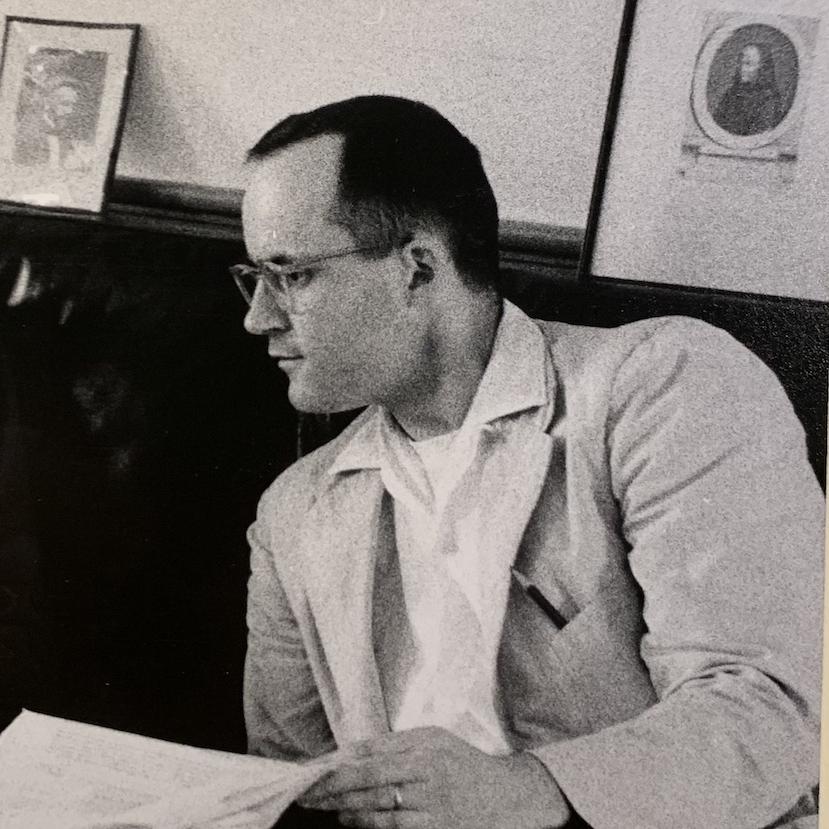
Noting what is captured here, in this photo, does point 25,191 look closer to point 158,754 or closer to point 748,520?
point 158,754

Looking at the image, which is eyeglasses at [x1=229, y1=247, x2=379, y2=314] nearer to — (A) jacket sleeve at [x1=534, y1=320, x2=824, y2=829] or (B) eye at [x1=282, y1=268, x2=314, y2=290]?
(B) eye at [x1=282, y1=268, x2=314, y2=290]

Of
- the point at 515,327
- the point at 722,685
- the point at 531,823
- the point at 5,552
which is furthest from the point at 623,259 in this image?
the point at 5,552

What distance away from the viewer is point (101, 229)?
1.26 meters

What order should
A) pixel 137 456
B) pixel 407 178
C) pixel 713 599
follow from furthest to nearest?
pixel 137 456 → pixel 407 178 → pixel 713 599

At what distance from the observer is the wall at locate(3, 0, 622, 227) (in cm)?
114

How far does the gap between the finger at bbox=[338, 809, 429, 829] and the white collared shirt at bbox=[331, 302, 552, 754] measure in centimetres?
9

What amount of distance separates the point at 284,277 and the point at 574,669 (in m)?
0.53

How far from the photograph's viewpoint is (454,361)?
1130 millimetres

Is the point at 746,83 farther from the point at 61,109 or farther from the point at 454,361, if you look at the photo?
the point at 61,109

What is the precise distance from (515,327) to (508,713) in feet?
1.37

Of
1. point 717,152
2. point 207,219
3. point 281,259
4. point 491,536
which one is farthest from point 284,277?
point 717,152

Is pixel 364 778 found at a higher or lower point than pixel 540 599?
lower

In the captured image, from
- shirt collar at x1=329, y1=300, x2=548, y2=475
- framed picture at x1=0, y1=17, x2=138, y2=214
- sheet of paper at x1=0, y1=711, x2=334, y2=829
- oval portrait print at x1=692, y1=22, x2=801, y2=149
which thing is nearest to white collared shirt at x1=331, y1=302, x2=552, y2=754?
shirt collar at x1=329, y1=300, x2=548, y2=475

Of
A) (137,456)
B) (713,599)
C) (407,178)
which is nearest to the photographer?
(713,599)
